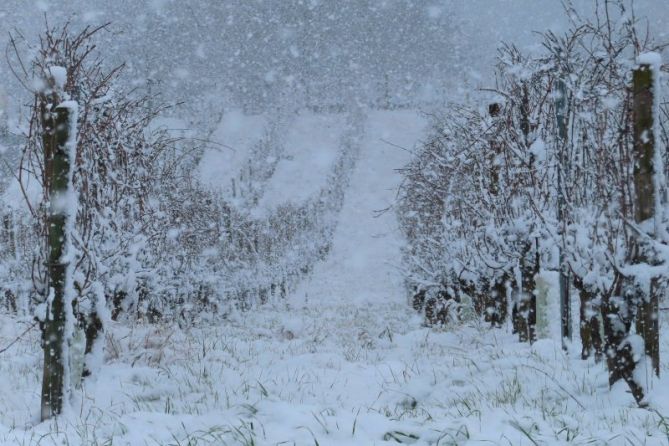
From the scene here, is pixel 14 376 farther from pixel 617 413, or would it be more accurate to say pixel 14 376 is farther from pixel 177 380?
pixel 617 413

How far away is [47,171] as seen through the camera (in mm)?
5828

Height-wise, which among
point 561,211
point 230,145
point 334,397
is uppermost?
point 230,145

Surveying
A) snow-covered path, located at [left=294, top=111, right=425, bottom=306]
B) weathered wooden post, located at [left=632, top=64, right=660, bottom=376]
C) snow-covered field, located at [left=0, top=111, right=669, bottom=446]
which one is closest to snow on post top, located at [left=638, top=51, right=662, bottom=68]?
weathered wooden post, located at [left=632, top=64, right=660, bottom=376]

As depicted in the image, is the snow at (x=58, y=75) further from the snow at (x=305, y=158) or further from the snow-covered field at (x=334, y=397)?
the snow at (x=305, y=158)

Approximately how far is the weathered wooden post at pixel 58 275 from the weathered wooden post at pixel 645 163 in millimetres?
4977

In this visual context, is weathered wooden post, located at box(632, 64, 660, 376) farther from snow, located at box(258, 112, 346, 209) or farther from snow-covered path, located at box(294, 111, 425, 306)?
snow, located at box(258, 112, 346, 209)

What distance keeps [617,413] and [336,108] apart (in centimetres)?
11603

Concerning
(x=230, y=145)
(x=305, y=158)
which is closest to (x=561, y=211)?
(x=230, y=145)

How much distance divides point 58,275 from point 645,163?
5.20m

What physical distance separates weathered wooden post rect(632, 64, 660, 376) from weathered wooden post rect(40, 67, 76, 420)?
16.3 feet

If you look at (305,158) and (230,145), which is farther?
(305,158)

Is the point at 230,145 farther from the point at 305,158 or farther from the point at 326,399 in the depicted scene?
the point at 326,399

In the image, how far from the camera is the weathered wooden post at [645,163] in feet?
17.1

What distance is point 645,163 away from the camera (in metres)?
5.24
